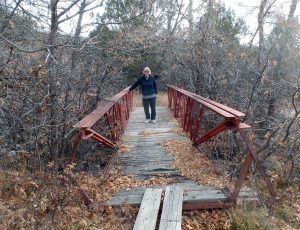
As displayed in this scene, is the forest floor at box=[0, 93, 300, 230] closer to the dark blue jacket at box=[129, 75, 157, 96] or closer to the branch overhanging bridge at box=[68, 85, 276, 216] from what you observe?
the branch overhanging bridge at box=[68, 85, 276, 216]

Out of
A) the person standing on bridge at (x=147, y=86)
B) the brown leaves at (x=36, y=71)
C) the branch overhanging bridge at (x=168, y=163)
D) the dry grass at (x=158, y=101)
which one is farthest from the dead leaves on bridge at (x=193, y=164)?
the dry grass at (x=158, y=101)

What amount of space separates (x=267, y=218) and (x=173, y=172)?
1746 mm

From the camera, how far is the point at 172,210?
11.3 ft

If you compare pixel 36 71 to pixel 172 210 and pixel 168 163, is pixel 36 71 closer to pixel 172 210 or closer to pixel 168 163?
pixel 172 210

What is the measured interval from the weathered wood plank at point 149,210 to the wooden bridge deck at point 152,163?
0.12m

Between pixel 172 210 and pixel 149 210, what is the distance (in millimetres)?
264

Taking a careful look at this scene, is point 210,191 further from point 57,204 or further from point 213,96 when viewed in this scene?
point 213,96

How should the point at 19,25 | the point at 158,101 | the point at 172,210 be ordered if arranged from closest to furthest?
the point at 172,210
the point at 19,25
the point at 158,101

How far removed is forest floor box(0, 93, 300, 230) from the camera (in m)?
3.17

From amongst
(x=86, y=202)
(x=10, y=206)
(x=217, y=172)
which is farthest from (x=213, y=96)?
(x=10, y=206)

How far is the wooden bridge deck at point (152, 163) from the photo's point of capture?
3.84 m

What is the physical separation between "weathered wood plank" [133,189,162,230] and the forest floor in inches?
5.7

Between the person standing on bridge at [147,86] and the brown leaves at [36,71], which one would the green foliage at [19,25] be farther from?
the person standing on bridge at [147,86]

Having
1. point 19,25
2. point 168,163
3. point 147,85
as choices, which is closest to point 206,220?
point 168,163
